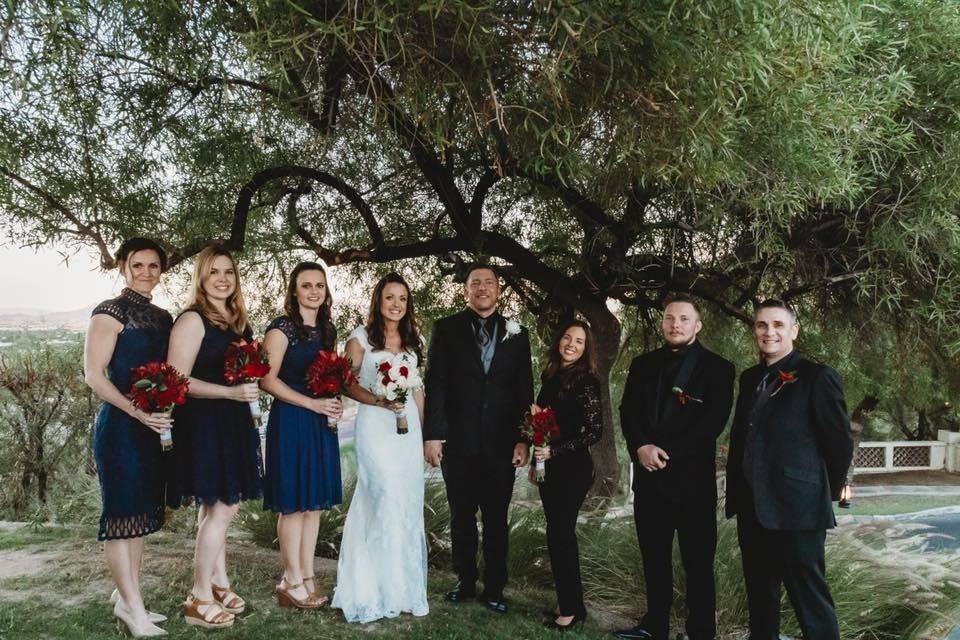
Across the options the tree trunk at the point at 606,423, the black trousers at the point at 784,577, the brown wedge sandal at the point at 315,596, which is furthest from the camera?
the tree trunk at the point at 606,423

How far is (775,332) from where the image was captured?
395 cm

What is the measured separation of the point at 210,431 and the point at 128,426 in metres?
0.42

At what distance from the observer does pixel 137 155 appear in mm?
6219

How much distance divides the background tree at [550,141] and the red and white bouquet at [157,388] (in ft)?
4.78

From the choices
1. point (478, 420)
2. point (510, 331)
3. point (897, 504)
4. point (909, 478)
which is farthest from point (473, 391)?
point (909, 478)

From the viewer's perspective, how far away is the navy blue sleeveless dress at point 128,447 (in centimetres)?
382

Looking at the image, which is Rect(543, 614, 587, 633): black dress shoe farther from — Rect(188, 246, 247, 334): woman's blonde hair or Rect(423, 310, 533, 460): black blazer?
Rect(188, 246, 247, 334): woman's blonde hair

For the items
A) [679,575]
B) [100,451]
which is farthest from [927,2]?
[100,451]

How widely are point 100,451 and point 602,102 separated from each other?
3.20 metres

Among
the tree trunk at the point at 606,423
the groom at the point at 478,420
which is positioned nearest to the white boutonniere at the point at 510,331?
the groom at the point at 478,420

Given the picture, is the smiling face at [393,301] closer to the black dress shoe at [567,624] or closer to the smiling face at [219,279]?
the smiling face at [219,279]

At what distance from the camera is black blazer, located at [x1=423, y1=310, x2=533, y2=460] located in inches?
183

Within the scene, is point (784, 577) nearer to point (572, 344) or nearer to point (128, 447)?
point (572, 344)

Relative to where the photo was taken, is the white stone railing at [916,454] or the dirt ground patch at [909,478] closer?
the dirt ground patch at [909,478]
